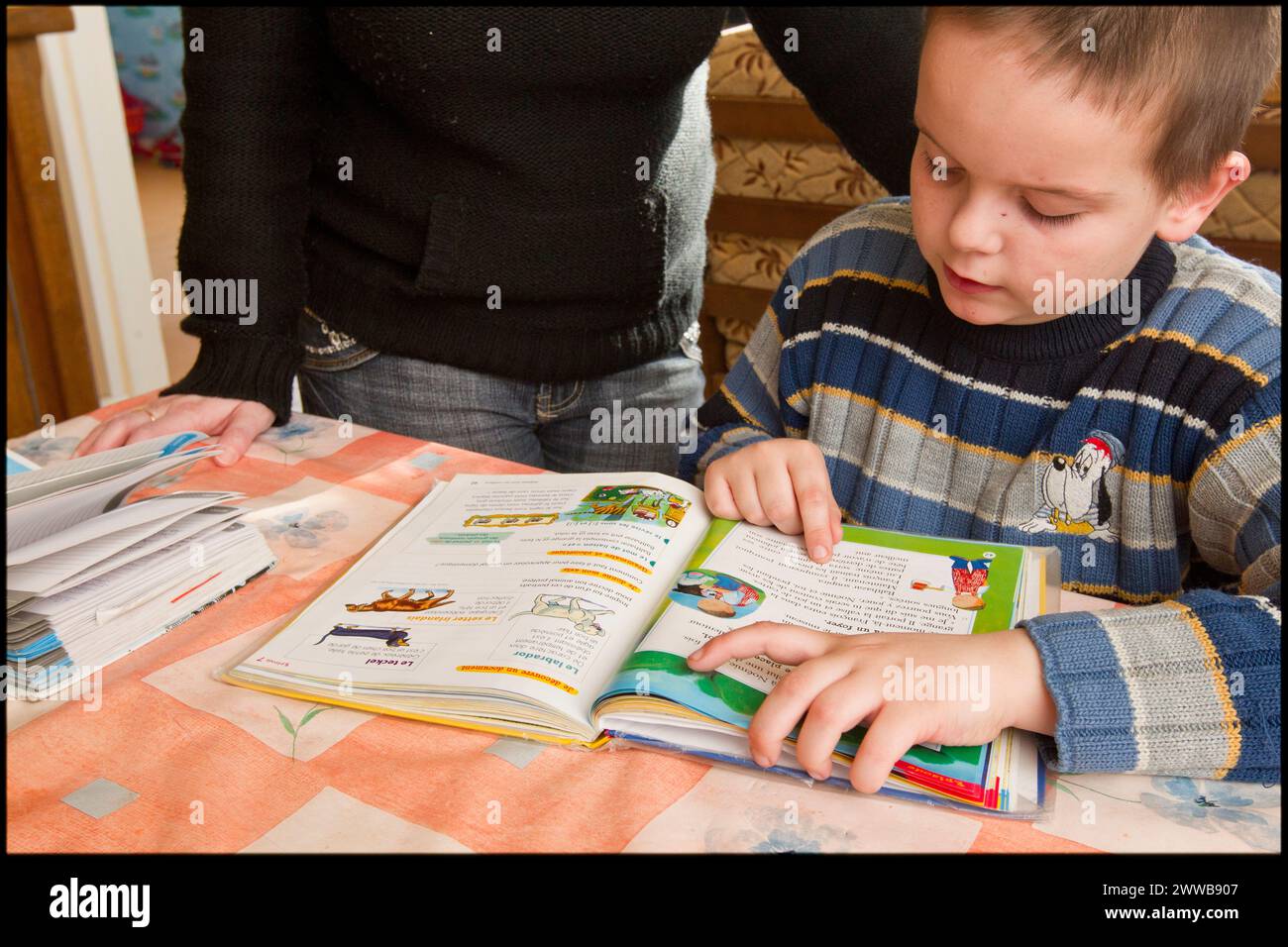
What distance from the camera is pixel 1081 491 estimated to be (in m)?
0.89

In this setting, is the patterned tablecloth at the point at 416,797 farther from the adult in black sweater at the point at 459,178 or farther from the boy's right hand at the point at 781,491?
the adult in black sweater at the point at 459,178

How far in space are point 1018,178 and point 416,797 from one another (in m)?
0.54

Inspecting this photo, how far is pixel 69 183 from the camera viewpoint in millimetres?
2482

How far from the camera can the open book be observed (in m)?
0.62

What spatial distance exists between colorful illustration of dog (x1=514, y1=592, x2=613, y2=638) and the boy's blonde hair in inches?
17.7

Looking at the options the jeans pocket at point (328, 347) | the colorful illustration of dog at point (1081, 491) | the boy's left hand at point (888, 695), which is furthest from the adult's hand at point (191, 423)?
the colorful illustration of dog at point (1081, 491)

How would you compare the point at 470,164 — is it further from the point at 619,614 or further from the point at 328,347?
the point at 619,614

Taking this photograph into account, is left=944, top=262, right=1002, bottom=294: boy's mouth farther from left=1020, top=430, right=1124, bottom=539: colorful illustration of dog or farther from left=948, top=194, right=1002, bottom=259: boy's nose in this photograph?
left=1020, top=430, right=1124, bottom=539: colorful illustration of dog

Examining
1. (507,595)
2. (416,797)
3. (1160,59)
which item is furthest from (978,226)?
(416,797)

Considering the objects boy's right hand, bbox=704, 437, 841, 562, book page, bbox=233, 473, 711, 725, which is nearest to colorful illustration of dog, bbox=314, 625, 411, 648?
book page, bbox=233, 473, 711, 725
